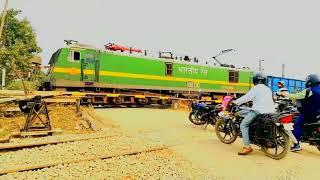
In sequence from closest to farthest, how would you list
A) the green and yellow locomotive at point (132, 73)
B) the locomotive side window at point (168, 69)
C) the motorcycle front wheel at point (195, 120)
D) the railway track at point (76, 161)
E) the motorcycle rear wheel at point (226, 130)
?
the railway track at point (76, 161) < the motorcycle rear wheel at point (226, 130) < the motorcycle front wheel at point (195, 120) < the green and yellow locomotive at point (132, 73) < the locomotive side window at point (168, 69)

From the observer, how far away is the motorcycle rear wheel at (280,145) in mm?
7243

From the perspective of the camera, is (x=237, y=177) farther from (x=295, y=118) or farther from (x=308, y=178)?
(x=295, y=118)

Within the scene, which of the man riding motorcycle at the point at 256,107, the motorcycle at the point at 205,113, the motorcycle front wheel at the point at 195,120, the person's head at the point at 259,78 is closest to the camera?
the man riding motorcycle at the point at 256,107

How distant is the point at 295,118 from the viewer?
26.7 feet

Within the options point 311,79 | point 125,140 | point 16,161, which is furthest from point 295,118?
point 16,161

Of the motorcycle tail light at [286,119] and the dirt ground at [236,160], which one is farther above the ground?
the motorcycle tail light at [286,119]

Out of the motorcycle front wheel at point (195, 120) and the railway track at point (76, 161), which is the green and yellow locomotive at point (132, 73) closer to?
the motorcycle front wheel at point (195, 120)

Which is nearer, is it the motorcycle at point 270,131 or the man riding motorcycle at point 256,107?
the motorcycle at point 270,131

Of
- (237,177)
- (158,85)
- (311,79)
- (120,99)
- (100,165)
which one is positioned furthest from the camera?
(158,85)

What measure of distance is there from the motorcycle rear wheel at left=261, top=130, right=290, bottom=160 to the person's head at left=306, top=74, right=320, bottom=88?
1.47 m

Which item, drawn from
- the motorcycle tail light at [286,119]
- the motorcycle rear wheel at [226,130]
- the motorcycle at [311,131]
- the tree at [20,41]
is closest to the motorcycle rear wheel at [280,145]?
the motorcycle tail light at [286,119]

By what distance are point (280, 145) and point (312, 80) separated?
5.61ft

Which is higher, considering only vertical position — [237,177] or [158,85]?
[158,85]

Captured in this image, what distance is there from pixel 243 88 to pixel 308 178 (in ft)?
71.6
